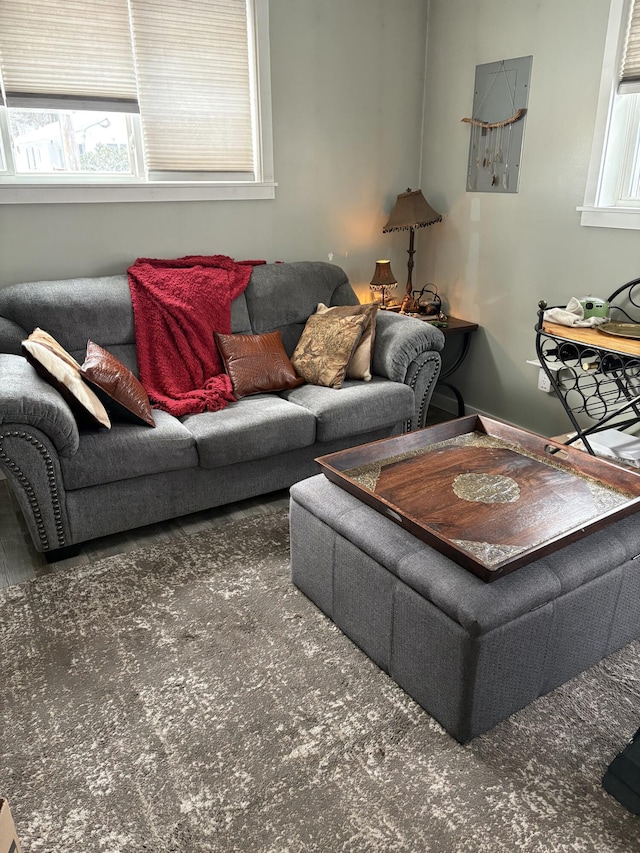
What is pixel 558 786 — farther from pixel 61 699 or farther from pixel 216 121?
pixel 216 121

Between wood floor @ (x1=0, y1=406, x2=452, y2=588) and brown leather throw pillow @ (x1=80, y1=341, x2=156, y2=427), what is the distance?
19.1 inches

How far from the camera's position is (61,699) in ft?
6.31

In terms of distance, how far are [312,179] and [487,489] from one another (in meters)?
2.48

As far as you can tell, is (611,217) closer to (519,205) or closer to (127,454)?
(519,205)

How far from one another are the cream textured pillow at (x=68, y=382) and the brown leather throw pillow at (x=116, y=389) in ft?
0.12

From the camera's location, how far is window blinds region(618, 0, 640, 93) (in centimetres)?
293

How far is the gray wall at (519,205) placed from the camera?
126 inches

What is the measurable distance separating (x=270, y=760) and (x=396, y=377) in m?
2.06

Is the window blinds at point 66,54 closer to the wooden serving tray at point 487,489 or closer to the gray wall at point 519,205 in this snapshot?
the gray wall at point 519,205

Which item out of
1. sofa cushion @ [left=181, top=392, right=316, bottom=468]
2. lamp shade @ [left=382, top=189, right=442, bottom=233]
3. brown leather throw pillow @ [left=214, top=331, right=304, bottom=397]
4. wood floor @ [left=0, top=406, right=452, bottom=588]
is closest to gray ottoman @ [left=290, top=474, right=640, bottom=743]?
sofa cushion @ [left=181, top=392, right=316, bottom=468]

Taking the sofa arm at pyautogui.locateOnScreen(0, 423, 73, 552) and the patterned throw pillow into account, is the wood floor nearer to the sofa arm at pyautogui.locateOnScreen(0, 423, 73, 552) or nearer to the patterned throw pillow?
the sofa arm at pyautogui.locateOnScreen(0, 423, 73, 552)

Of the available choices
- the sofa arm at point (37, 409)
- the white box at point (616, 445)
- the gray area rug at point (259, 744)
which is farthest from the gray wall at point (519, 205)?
the sofa arm at point (37, 409)

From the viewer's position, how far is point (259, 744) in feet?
5.81

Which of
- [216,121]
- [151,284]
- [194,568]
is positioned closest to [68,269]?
[151,284]
